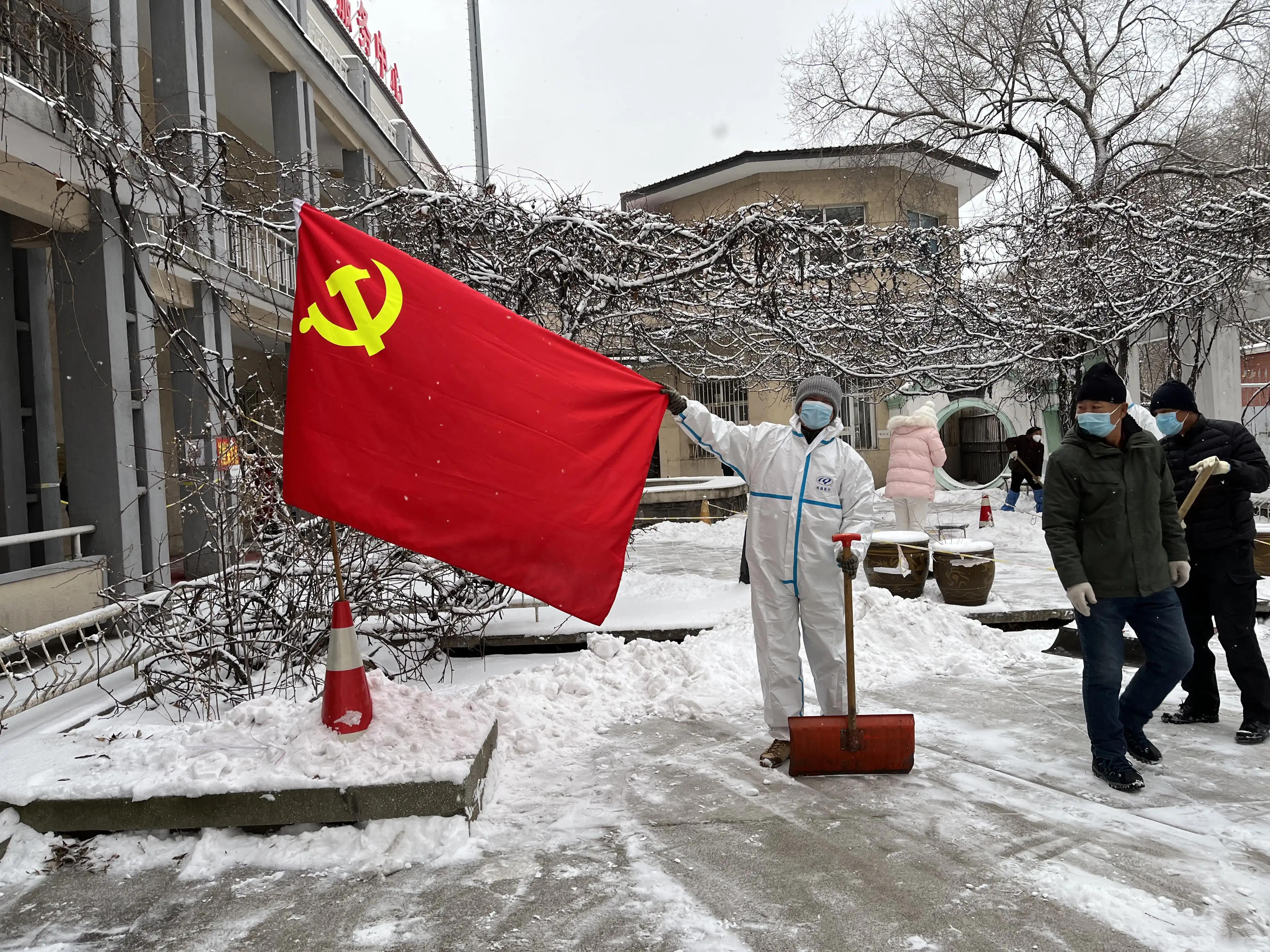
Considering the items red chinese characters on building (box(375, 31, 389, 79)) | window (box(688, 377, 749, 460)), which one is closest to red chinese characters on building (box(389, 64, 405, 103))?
red chinese characters on building (box(375, 31, 389, 79))

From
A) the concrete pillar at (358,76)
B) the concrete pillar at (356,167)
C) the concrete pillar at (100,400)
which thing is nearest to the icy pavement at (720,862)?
the concrete pillar at (100,400)

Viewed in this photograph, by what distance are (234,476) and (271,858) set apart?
3306mm

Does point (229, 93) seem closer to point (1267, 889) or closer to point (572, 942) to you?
point (572, 942)

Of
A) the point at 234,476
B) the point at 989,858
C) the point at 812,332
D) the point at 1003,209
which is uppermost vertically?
the point at 1003,209

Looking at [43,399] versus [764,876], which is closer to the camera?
[764,876]

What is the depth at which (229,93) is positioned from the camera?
14.8m

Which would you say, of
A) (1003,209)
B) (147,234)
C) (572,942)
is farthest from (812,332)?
(572,942)

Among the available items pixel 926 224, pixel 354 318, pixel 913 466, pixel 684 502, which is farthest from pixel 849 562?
pixel 926 224

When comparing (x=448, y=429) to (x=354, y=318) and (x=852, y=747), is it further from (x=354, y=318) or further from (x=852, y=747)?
(x=852, y=747)

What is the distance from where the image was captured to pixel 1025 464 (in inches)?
653

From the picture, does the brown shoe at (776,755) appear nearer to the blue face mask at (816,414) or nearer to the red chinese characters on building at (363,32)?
the blue face mask at (816,414)

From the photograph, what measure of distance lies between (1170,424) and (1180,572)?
3.57ft

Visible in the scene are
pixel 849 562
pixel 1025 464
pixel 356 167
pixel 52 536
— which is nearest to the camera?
pixel 849 562

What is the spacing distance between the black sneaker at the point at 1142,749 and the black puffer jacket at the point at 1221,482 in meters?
1.07
